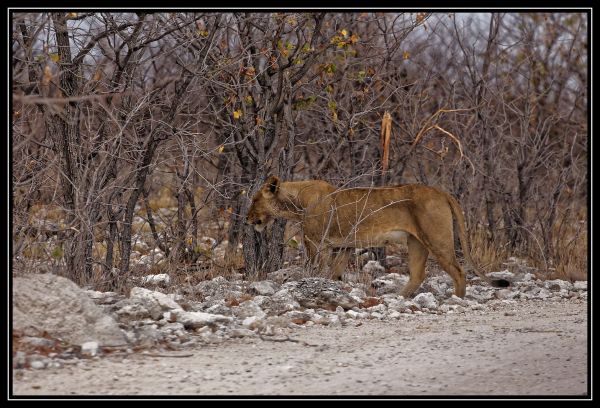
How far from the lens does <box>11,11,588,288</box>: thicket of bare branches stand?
9.62m

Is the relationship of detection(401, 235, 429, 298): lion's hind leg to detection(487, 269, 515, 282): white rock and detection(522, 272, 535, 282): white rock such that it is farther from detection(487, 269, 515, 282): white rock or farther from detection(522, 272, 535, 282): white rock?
detection(522, 272, 535, 282): white rock

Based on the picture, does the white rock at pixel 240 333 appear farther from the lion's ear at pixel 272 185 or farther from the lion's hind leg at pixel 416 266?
the lion's ear at pixel 272 185

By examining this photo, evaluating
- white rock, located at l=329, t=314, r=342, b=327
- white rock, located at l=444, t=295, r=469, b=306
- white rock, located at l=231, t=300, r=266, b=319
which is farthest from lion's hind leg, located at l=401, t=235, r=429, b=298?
white rock, located at l=231, t=300, r=266, b=319

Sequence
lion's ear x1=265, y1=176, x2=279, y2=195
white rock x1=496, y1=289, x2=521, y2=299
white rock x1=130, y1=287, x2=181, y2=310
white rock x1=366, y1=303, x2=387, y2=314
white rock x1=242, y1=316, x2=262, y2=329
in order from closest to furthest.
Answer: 1. white rock x1=242, y1=316, x2=262, y2=329
2. white rock x1=130, y1=287, x2=181, y2=310
3. white rock x1=366, y1=303, x2=387, y2=314
4. white rock x1=496, y1=289, x2=521, y2=299
5. lion's ear x1=265, y1=176, x2=279, y2=195

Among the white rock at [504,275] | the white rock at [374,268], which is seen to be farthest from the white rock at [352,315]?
the white rock at [374,268]

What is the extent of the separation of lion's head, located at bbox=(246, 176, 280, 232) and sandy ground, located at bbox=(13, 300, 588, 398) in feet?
10.7

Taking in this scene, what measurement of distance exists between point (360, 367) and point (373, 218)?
14.5 feet

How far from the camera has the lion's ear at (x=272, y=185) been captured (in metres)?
10.9

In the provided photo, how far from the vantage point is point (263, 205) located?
36.8 feet

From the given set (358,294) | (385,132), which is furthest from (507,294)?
(385,132)

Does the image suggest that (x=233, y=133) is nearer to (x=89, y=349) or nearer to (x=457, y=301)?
(x=457, y=301)

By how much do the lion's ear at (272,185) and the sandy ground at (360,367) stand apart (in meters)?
3.22

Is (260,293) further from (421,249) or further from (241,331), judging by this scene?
(421,249)
